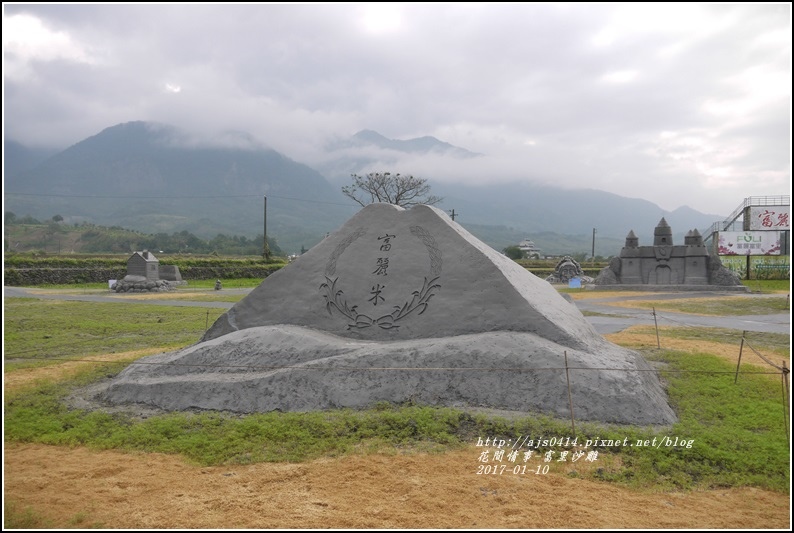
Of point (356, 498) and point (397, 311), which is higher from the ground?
point (397, 311)

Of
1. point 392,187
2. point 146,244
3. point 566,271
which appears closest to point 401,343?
point 566,271

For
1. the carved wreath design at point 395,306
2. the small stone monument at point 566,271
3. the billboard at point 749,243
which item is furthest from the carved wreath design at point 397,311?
the billboard at point 749,243

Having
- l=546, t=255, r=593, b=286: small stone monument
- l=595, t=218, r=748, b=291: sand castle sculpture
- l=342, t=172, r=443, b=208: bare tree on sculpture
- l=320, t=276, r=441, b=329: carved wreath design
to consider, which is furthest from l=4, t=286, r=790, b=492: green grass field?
l=342, t=172, r=443, b=208: bare tree on sculpture

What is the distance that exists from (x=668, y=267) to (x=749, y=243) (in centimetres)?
1011

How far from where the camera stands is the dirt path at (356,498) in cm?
383

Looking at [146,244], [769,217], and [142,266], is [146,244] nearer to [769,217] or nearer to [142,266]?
[142,266]

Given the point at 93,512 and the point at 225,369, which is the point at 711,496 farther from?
the point at 225,369

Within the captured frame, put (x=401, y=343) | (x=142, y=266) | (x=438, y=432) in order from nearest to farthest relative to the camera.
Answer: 1. (x=438, y=432)
2. (x=401, y=343)
3. (x=142, y=266)

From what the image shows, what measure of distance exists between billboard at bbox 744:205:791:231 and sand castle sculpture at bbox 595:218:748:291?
9.40 metres

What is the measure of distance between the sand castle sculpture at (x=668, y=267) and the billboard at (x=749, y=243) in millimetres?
7631

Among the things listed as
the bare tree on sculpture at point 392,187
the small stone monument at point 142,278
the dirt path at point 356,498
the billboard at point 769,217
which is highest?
the bare tree on sculpture at point 392,187

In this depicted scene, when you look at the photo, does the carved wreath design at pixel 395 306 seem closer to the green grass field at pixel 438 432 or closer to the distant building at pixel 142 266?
the green grass field at pixel 438 432

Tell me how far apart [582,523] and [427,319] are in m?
3.77

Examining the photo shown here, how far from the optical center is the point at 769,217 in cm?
3581
